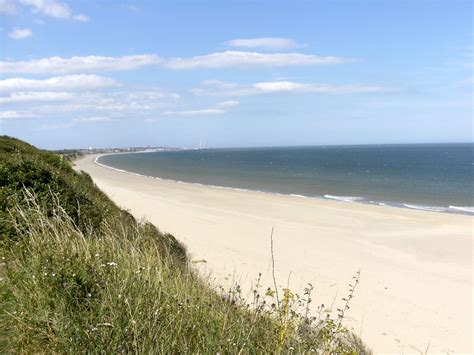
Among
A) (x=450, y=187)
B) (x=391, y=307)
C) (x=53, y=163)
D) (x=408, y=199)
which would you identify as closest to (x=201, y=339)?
(x=391, y=307)

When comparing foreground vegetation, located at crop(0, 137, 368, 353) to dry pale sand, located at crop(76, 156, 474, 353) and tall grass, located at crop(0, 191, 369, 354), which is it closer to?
Result: tall grass, located at crop(0, 191, 369, 354)

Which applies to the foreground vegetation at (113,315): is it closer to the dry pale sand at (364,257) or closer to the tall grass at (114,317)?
the tall grass at (114,317)

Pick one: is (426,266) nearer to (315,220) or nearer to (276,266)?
(276,266)

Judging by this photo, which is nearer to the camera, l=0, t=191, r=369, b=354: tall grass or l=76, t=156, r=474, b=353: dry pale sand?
l=0, t=191, r=369, b=354: tall grass

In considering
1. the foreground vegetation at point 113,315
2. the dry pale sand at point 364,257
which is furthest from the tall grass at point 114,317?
the dry pale sand at point 364,257

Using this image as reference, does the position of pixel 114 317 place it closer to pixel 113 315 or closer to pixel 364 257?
pixel 113 315

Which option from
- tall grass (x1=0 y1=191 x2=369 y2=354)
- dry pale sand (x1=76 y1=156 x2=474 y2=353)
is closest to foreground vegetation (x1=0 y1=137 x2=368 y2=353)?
tall grass (x1=0 y1=191 x2=369 y2=354)

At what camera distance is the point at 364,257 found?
14180 mm

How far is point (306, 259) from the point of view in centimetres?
1338

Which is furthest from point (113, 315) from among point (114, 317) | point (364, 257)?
point (364, 257)

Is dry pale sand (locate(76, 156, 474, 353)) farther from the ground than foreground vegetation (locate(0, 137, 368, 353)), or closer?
closer

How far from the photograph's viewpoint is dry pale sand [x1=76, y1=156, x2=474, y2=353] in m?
8.77

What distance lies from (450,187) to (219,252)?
125 feet


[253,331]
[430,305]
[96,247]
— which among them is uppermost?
[96,247]
